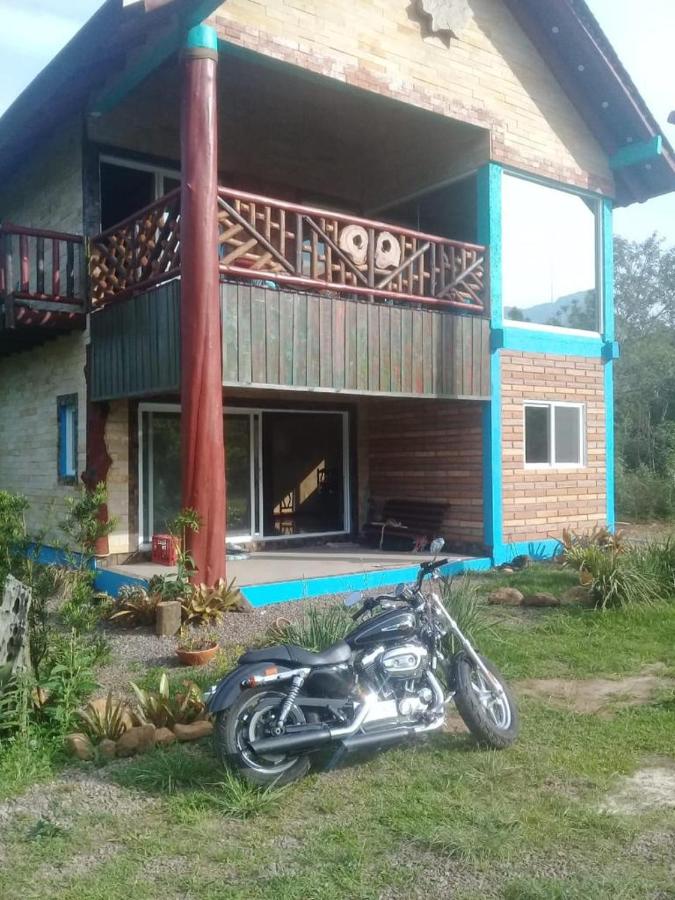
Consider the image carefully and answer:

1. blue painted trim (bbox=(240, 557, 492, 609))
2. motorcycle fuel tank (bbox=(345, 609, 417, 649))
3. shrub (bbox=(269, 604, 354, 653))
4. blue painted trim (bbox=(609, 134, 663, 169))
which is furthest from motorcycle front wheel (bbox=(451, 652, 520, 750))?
blue painted trim (bbox=(609, 134, 663, 169))

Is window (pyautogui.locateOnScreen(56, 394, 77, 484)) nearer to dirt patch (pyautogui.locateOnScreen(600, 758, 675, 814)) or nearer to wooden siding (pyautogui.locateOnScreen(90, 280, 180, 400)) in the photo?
wooden siding (pyautogui.locateOnScreen(90, 280, 180, 400))

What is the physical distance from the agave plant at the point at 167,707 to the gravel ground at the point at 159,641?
808 millimetres

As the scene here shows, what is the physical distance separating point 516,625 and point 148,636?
3.43 meters

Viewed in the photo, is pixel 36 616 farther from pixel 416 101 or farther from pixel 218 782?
pixel 416 101

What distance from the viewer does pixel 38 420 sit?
11812 millimetres

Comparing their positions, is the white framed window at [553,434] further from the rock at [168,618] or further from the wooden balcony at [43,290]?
the wooden balcony at [43,290]

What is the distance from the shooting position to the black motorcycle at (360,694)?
412cm

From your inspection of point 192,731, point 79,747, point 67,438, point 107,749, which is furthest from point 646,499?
point 79,747

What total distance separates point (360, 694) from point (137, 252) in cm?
648

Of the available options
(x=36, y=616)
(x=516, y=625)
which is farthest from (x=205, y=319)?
(x=516, y=625)

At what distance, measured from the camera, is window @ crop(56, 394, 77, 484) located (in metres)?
10.8

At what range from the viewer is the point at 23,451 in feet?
40.4

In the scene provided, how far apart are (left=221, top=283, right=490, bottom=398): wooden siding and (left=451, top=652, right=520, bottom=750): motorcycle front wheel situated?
14.5ft

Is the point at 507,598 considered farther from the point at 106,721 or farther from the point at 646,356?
the point at 646,356
